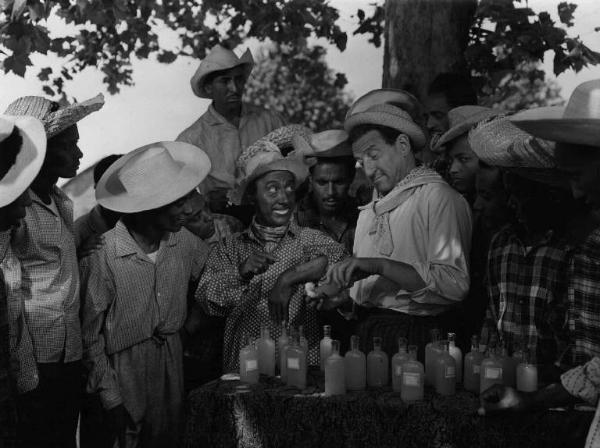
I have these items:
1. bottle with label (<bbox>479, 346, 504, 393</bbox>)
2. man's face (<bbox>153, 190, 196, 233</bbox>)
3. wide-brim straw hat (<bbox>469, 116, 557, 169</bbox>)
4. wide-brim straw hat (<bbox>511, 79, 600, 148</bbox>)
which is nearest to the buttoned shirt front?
man's face (<bbox>153, 190, 196, 233</bbox>)

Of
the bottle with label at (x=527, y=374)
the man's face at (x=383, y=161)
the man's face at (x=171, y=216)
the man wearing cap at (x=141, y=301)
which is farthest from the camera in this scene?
the man's face at (x=171, y=216)

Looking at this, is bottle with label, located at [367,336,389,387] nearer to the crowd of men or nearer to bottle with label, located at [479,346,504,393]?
the crowd of men

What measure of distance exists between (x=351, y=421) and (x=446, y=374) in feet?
1.61

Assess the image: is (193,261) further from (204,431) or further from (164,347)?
(204,431)

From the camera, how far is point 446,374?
4258 millimetres

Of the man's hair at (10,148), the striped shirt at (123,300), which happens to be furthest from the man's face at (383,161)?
the man's hair at (10,148)

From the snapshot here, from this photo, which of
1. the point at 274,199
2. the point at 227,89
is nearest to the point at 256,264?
the point at 274,199

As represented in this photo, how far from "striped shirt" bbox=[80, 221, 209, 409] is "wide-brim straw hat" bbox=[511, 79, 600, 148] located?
2.35 m

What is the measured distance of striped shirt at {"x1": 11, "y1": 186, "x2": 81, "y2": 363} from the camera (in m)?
4.60

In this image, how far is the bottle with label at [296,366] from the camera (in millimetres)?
4520

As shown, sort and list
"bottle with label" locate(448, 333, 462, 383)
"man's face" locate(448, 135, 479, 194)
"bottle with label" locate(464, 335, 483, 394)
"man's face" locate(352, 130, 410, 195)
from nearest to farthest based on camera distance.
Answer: "bottle with label" locate(464, 335, 483, 394) → "bottle with label" locate(448, 333, 462, 383) → "man's face" locate(352, 130, 410, 195) → "man's face" locate(448, 135, 479, 194)

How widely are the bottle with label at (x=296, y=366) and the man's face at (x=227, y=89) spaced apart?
132 inches

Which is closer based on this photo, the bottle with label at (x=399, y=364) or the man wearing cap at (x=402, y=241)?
the bottle with label at (x=399, y=364)

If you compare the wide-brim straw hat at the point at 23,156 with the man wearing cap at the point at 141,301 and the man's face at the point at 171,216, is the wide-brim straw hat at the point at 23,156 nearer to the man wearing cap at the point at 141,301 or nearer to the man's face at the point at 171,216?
the man wearing cap at the point at 141,301
